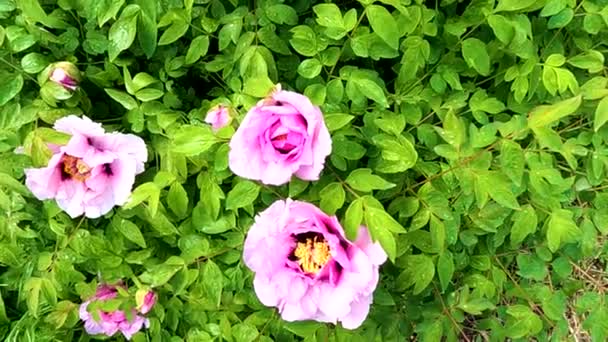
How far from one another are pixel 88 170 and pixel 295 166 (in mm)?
377

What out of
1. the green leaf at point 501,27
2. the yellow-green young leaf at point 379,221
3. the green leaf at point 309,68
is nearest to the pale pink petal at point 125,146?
the green leaf at point 309,68

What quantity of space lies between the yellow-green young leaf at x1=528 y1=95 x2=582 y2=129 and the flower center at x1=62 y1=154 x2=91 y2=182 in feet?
2.43

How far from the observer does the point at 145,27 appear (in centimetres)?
142

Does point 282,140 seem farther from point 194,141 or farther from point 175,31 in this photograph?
point 175,31

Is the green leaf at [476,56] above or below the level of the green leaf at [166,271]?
above

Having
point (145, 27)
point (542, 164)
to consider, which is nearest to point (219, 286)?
point (145, 27)

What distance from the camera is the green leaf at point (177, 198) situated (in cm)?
141

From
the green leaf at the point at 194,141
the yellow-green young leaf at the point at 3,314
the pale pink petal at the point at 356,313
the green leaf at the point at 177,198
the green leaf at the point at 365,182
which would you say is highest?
the green leaf at the point at 194,141

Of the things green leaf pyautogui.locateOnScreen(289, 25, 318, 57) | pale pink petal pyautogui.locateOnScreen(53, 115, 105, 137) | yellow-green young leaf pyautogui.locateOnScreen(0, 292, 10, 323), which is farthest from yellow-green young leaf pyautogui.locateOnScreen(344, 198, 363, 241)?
yellow-green young leaf pyautogui.locateOnScreen(0, 292, 10, 323)

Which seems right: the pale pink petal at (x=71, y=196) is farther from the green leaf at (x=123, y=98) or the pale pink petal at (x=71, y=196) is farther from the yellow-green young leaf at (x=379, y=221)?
the yellow-green young leaf at (x=379, y=221)

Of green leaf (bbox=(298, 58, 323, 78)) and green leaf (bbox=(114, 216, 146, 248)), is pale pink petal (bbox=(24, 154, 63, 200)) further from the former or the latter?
green leaf (bbox=(298, 58, 323, 78))

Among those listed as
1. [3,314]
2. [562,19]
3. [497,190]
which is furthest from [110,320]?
[562,19]

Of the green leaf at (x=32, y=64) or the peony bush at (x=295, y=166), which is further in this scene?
the green leaf at (x=32, y=64)

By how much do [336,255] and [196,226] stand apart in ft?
1.17
